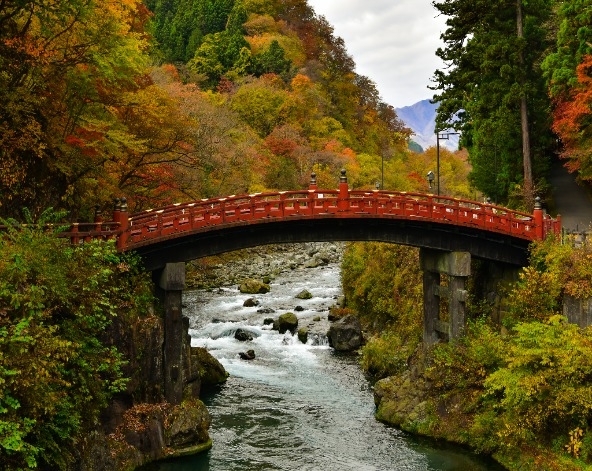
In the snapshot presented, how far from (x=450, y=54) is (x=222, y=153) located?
1931 cm

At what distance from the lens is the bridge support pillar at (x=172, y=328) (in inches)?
977

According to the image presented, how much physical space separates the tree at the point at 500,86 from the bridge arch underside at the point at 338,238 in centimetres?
754

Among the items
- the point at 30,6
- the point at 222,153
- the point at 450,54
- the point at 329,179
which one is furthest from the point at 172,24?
the point at 30,6

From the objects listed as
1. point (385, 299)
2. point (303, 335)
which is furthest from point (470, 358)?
point (303, 335)

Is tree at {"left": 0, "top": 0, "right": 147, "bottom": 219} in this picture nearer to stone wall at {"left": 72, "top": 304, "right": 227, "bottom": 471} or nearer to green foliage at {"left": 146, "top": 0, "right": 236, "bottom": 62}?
stone wall at {"left": 72, "top": 304, "right": 227, "bottom": 471}

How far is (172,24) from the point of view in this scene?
106 metres

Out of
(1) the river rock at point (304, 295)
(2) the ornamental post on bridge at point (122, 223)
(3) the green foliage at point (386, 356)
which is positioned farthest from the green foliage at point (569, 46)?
(2) the ornamental post on bridge at point (122, 223)

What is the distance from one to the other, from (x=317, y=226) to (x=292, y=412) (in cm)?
785

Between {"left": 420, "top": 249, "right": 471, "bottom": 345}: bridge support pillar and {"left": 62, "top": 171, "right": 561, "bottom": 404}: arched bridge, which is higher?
{"left": 62, "top": 171, "right": 561, "bottom": 404}: arched bridge

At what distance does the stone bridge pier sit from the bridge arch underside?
556 mm

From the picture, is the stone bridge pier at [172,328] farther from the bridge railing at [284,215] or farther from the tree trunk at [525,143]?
the tree trunk at [525,143]

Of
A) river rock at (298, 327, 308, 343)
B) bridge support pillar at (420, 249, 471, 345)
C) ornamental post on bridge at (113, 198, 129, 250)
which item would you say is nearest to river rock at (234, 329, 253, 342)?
river rock at (298, 327, 308, 343)

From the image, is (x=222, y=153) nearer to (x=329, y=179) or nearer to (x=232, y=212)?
(x=329, y=179)

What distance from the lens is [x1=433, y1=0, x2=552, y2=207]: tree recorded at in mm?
35312
